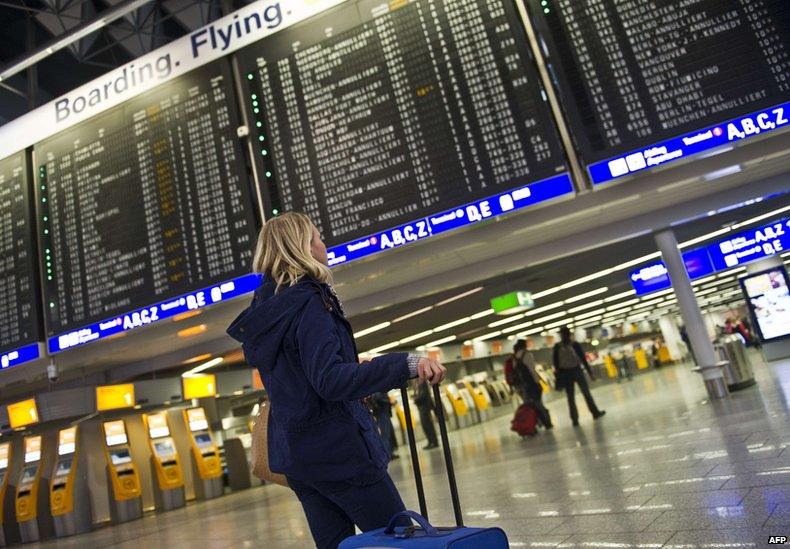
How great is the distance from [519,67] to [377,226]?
1898mm

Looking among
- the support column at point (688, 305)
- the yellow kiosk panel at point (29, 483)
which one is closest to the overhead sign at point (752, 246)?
the support column at point (688, 305)

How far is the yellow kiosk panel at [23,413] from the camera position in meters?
10.3

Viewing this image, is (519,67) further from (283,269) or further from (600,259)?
(600,259)

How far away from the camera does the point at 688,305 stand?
24.7ft

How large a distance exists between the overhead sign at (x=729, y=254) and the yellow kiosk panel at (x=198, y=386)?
8414mm

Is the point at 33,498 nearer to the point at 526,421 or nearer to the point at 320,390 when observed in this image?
the point at 526,421

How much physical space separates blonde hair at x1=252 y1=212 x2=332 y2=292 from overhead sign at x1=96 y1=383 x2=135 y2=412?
944 cm

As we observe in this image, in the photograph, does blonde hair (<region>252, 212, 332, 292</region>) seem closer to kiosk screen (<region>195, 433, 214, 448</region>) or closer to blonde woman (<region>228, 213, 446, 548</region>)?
blonde woman (<region>228, 213, 446, 548</region>)

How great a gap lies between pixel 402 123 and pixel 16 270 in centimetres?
481

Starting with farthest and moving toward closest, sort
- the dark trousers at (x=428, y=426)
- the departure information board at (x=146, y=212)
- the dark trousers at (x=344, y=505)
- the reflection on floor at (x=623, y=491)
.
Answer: the dark trousers at (x=428, y=426), the departure information board at (x=146, y=212), the reflection on floor at (x=623, y=491), the dark trousers at (x=344, y=505)

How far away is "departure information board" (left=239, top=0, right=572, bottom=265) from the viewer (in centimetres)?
516

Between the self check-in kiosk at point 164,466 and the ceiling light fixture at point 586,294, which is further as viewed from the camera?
the ceiling light fixture at point 586,294

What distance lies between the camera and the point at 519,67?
17.4 feet

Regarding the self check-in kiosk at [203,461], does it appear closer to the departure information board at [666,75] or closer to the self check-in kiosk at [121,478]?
the self check-in kiosk at [121,478]
